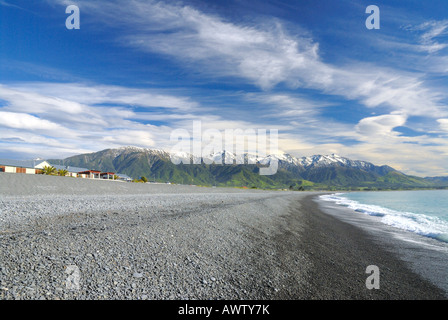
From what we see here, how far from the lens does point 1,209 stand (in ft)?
52.9

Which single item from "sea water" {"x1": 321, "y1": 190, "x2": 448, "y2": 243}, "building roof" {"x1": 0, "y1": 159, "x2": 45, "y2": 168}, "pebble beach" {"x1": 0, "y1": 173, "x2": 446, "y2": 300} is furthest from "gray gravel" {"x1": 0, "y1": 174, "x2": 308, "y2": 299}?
"building roof" {"x1": 0, "y1": 159, "x2": 45, "y2": 168}

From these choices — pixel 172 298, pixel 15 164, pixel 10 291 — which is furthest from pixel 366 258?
pixel 15 164

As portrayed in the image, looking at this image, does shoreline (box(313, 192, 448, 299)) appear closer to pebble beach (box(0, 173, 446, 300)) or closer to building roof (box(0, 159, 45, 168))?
pebble beach (box(0, 173, 446, 300))

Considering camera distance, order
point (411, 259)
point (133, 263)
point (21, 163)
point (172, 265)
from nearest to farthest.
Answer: point (133, 263), point (172, 265), point (411, 259), point (21, 163)

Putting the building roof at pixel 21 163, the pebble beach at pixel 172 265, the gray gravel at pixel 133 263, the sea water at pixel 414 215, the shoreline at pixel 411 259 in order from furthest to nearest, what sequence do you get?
the building roof at pixel 21 163, the sea water at pixel 414 215, the shoreline at pixel 411 259, the pebble beach at pixel 172 265, the gray gravel at pixel 133 263

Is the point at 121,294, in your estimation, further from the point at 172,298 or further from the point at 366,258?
the point at 366,258

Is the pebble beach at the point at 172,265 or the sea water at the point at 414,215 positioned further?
the sea water at the point at 414,215

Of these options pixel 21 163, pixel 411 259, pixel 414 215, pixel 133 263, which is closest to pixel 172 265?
pixel 133 263

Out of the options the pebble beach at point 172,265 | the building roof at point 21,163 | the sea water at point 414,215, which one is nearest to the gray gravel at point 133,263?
the pebble beach at point 172,265

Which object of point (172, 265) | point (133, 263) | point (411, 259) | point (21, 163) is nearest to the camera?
point (133, 263)

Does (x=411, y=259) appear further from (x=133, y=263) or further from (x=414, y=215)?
(x=414, y=215)

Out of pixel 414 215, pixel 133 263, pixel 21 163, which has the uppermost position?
pixel 21 163

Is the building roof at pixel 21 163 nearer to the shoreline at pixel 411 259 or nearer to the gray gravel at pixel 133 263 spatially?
the gray gravel at pixel 133 263

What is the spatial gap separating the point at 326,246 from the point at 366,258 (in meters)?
2.59
